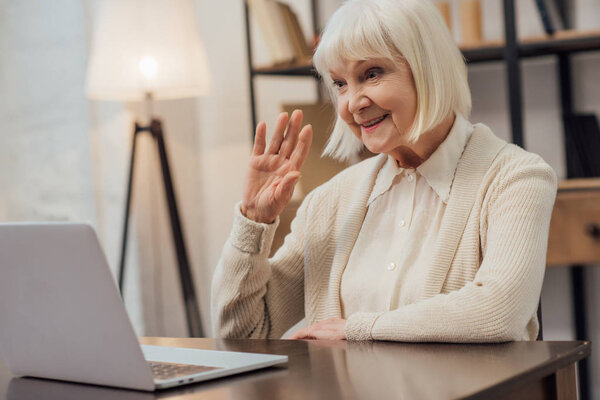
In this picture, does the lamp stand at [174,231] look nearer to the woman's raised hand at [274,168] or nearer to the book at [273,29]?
the book at [273,29]

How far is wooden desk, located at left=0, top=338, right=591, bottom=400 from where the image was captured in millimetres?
935

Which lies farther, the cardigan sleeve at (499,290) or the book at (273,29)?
the book at (273,29)

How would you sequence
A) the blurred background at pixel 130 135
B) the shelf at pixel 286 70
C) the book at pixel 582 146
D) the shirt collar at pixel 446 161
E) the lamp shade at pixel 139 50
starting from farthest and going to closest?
1. the blurred background at pixel 130 135
2. the shelf at pixel 286 70
3. the lamp shade at pixel 139 50
4. the book at pixel 582 146
5. the shirt collar at pixel 446 161

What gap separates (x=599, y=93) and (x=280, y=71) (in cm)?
111

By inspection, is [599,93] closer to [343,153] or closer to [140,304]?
[343,153]

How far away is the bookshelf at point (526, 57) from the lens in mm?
2613

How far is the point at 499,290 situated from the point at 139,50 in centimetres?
192

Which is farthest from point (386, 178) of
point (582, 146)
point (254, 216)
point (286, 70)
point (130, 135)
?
point (130, 135)

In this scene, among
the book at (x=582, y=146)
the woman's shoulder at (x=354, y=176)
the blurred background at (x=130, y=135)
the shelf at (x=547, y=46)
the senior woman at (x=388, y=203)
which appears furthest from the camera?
the blurred background at (x=130, y=135)

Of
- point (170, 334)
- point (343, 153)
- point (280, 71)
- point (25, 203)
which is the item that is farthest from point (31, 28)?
point (343, 153)

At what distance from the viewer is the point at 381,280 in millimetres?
1574

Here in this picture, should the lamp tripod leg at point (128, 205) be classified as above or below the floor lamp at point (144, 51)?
below

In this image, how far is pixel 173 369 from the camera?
1.10 meters

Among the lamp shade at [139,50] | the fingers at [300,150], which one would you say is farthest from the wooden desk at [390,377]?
the lamp shade at [139,50]
